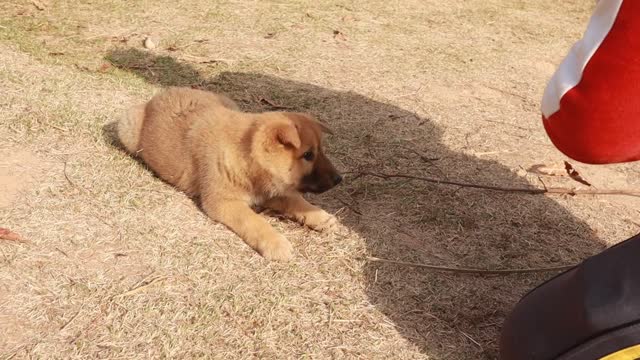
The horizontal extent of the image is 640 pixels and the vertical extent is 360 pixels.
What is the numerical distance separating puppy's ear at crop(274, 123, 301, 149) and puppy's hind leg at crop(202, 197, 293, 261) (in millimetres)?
410

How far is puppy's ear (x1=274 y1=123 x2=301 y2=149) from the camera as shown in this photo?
10.7 ft

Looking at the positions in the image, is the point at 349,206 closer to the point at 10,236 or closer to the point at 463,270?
the point at 463,270

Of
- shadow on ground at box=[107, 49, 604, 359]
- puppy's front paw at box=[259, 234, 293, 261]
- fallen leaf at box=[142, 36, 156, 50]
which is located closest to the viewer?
shadow on ground at box=[107, 49, 604, 359]

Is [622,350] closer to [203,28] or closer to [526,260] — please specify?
[526,260]

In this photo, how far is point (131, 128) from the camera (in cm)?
375

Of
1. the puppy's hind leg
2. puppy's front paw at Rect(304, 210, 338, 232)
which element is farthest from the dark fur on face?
the puppy's hind leg

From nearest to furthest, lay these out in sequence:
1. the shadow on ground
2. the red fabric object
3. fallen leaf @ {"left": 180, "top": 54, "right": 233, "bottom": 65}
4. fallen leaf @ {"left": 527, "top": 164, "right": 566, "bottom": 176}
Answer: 1. the red fabric object
2. the shadow on ground
3. fallen leaf @ {"left": 527, "top": 164, "right": 566, "bottom": 176}
4. fallen leaf @ {"left": 180, "top": 54, "right": 233, "bottom": 65}

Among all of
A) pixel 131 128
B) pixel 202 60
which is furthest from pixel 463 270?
pixel 202 60

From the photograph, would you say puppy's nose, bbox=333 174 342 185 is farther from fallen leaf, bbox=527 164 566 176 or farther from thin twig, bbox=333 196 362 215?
fallen leaf, bbox=527 164 566 176

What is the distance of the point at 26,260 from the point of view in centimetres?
287

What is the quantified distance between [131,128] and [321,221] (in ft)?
4.33

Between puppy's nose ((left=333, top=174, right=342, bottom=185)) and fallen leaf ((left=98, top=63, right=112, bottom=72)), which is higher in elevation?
puppy's nose ((left=333, top=174, right=342, bottom=185))

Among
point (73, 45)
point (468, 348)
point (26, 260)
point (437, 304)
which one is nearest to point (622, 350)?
point (468, 348)

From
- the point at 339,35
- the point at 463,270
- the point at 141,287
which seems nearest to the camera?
the point at 141,287
